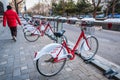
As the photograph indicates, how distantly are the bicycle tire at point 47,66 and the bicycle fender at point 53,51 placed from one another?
143 millimetres

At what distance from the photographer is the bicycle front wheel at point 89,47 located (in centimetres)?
436

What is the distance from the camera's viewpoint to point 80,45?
4.27 meters

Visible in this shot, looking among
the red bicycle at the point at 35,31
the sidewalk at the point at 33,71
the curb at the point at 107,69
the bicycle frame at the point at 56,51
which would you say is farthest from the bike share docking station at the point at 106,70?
the red bicycle at the point at 35,31

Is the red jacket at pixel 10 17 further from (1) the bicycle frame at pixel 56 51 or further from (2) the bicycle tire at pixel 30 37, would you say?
(1) the bicycle frame at pixel 56 51

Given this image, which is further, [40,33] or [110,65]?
[40,33]

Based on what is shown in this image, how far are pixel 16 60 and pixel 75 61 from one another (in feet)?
6.42

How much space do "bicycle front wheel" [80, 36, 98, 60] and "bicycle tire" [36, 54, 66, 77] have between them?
92 centimetres

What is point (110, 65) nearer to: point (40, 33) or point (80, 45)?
point (80, 45)

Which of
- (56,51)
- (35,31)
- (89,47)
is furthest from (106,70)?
(35,31)

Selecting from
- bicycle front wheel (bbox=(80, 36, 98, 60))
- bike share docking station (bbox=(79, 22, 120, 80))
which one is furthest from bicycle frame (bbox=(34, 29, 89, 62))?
bike share docking station (bbox=(79, 22, 120, 80))

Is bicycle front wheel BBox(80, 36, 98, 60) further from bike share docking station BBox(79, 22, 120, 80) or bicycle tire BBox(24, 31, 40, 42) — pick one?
bicycle tire BBox(24, 31, 40, 42)

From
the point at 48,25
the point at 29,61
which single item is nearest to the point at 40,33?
the point at 48,25

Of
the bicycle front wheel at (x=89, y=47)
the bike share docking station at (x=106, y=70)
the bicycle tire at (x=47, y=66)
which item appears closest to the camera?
the bike share docking station at (x=106, y=70)

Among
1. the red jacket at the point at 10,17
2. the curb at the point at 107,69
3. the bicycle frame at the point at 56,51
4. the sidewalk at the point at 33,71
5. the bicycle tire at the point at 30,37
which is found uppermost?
the red jacket at the point at 10,17
